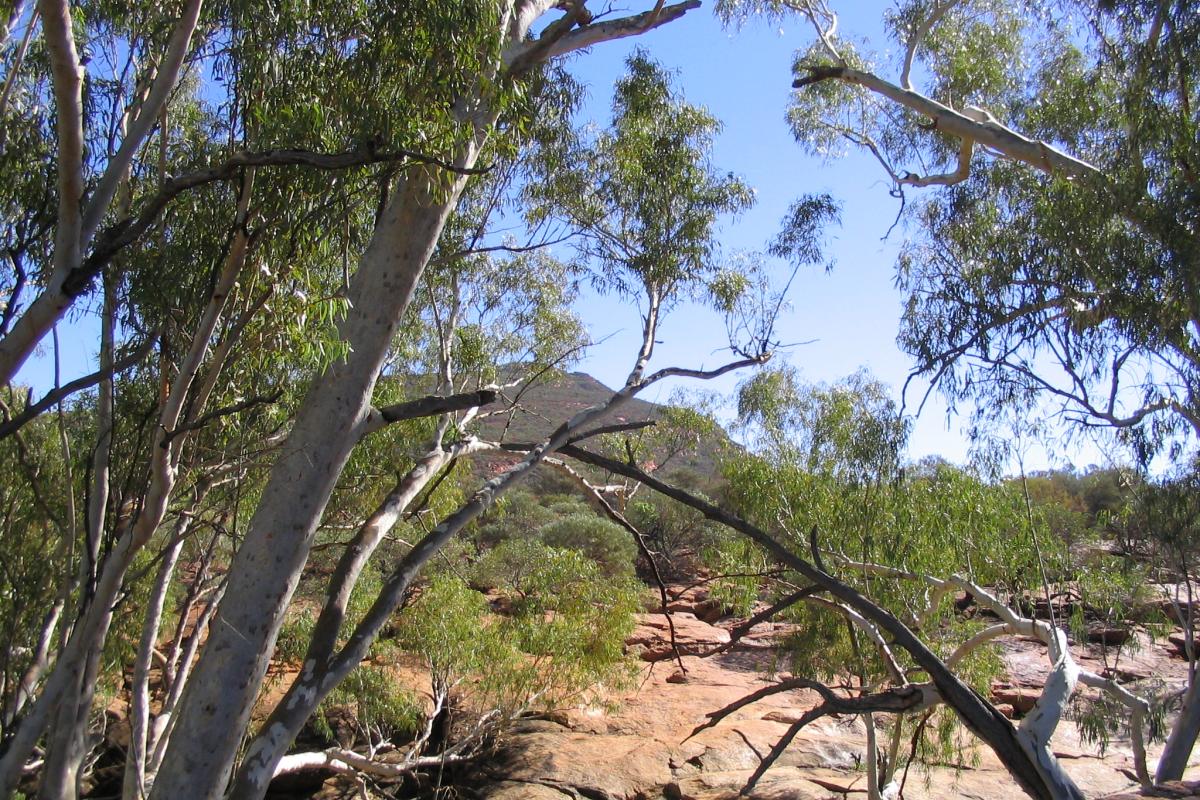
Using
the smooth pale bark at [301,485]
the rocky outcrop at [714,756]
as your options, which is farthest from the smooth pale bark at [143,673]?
the rocky outcrop at [714,756]

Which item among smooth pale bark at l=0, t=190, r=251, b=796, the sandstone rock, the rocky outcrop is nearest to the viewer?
smooth pale bark at l=0, t=190, r=251, b=796

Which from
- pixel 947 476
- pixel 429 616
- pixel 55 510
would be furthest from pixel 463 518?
pixel 947 476

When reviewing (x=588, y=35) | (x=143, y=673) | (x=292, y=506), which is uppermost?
(x=588, y=35)

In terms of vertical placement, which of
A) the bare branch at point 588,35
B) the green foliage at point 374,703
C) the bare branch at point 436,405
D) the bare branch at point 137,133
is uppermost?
the bare branch at point 588,35

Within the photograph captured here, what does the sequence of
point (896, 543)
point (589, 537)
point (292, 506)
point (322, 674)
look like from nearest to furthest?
point (322, 674) < point (292, 506) < point (896, 543) < point (589, 537)

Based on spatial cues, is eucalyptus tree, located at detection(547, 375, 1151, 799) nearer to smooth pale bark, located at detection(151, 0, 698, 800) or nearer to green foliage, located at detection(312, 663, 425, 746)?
smooth pale bark, located at detection(151, 0, 698, 800)

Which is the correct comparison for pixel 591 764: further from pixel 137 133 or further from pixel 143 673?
pixel 137 133

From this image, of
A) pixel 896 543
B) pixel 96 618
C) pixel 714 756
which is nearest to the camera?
pixel 96 618

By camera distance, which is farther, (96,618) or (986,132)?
(986,132)

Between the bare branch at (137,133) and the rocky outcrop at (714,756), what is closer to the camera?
the bare branch at (137,133)

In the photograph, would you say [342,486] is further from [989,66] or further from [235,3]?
[989,66]

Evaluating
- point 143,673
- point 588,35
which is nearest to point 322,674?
point 143,673

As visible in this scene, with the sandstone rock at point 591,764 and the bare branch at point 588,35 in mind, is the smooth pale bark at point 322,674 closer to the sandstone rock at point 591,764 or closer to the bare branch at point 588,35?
the bare branch at point 588,35

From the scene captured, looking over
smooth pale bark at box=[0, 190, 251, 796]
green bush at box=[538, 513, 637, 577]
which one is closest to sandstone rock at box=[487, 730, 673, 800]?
smooth pale bark at box=[0, 190, 251, 796]
